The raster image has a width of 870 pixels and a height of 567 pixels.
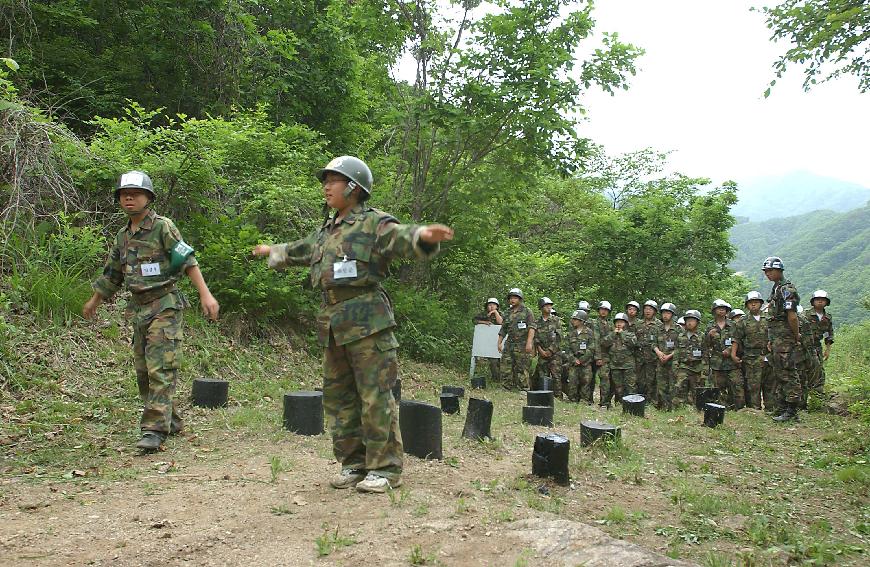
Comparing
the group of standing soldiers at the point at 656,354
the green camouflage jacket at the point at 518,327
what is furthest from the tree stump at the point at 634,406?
the green camouflage jacket at the point at 518,327

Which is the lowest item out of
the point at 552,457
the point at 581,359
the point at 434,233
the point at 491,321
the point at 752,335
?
the point at 552,457

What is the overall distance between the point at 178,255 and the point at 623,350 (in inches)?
375

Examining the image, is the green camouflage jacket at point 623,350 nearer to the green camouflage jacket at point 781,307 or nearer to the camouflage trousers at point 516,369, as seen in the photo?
the camouflage trousers at point 516,369

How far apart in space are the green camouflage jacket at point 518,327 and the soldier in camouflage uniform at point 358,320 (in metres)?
8.99

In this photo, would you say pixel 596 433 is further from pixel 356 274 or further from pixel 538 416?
pixel 356 274

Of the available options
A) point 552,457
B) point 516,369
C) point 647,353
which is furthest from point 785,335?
point 552,457

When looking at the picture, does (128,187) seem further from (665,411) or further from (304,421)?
(665,411)

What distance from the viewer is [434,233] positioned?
402 centimetres

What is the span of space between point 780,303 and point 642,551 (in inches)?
291

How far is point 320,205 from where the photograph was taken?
11.1 meters

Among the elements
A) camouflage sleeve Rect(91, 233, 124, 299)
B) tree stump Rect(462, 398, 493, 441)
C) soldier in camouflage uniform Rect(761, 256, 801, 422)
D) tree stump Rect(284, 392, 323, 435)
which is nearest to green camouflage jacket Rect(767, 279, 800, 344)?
soldier in camouflage uniform Rect(761, 256, 801, 422)

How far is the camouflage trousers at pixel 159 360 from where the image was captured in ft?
19.6

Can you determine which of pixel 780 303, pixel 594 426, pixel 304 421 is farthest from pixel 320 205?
pixel 780 303

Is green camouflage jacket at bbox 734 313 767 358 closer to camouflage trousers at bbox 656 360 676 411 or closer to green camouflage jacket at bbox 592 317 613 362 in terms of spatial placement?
camouflage trousers at bbox 656 360 676 411
